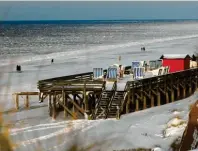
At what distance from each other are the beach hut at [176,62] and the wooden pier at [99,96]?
184 inches

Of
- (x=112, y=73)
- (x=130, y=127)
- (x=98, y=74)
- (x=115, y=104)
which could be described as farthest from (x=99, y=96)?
(x=130, y=127)

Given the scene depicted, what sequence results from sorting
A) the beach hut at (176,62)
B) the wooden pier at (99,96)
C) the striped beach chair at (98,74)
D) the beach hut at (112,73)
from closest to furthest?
the wooden pier at (99,96)
the beach hut at (112,73)
the striped beach chair at (98,74)
the beach hut at (176,62)

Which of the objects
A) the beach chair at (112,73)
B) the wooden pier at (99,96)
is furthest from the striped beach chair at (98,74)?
the wooden pier at (99,96)

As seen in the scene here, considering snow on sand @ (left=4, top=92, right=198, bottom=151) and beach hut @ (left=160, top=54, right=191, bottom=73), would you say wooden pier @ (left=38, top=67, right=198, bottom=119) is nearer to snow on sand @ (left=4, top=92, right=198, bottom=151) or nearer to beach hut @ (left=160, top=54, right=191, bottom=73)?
snow on sand @ (left=4, top=92, right=198, bottom=151)

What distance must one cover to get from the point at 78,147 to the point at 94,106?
2101cm

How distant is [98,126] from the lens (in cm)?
1967

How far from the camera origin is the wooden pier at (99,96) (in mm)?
21906

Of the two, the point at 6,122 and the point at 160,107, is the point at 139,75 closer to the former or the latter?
the point at 160,107

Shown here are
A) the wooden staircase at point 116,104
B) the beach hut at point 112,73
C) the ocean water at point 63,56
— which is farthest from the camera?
the beach hut at point 112,73

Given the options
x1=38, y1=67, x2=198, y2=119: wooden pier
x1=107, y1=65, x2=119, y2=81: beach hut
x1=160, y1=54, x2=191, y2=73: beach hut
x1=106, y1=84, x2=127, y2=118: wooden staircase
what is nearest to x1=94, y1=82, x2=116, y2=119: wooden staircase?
x1=38, y1=67, x2=198, y2=119: wooden pier

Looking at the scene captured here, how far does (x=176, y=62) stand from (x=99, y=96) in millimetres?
9125

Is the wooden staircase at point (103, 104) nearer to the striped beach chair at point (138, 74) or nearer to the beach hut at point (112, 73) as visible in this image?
the beach hut at point (112, 73)

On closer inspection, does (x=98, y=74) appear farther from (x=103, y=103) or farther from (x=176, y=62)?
(x=176, y=62)

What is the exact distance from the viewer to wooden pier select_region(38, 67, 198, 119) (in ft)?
71.9
